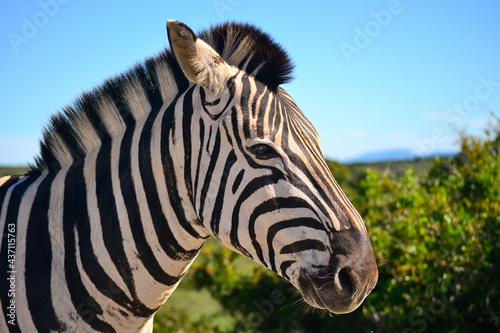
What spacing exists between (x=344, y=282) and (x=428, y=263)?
385 cm

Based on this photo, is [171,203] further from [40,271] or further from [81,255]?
[40,271]

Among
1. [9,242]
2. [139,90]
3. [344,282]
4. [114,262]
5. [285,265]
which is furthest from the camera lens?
[139,90]

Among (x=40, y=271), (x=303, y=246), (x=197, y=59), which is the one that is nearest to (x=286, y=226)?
(x=303, y=246)

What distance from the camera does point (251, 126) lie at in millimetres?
2479

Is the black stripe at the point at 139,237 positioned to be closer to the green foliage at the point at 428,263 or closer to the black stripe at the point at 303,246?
the black stripe at the point at 303,246

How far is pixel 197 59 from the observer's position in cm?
249

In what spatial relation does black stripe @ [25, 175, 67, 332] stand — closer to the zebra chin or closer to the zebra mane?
the zebra mane

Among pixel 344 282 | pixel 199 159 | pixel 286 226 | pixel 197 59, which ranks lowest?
pixel 344 282

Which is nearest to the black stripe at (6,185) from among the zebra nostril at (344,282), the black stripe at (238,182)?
the black stripe at (238,182)

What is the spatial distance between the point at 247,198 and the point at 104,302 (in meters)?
1.13

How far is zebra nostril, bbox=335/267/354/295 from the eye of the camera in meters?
2.20

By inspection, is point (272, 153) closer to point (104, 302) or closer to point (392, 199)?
point (104, 302)

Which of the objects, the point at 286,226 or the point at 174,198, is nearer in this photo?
the point at 286,226

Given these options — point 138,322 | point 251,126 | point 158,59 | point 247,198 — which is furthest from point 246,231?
point 158,59
